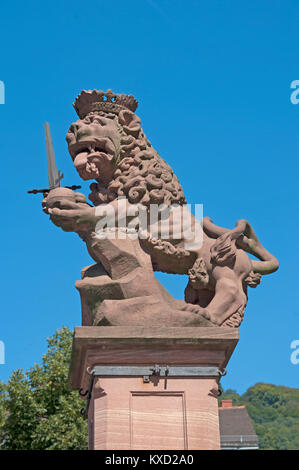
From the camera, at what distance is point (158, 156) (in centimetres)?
917

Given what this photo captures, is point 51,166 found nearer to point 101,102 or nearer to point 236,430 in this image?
point 101,102

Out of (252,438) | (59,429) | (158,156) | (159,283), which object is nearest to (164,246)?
(159,283)

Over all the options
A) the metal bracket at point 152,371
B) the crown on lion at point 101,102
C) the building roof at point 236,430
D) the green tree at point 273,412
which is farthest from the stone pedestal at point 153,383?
the green tree at point 273,412

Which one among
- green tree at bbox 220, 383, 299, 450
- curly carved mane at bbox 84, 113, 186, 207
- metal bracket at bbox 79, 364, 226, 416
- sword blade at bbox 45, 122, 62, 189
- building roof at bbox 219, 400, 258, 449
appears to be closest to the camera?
metal bracket at bbox 79, 364, 226, 416

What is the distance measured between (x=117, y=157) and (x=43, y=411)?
17.8 m

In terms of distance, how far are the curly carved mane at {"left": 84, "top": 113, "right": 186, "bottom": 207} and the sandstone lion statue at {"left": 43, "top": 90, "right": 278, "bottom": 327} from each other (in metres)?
0.01

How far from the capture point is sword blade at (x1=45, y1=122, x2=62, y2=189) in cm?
879

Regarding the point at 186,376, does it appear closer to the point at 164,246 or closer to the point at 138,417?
the point at 138,417

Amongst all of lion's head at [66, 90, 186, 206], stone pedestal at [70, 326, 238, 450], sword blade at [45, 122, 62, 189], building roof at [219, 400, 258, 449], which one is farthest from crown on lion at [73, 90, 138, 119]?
building roof at [219, 400, 258, 449]

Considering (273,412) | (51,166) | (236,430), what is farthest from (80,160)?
(273,412)

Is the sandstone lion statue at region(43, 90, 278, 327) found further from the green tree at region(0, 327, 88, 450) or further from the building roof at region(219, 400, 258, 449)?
the building roof at region(219, 400, 258, 449)

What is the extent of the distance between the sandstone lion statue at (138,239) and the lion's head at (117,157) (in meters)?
0.01

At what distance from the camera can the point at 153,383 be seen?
7.64m
